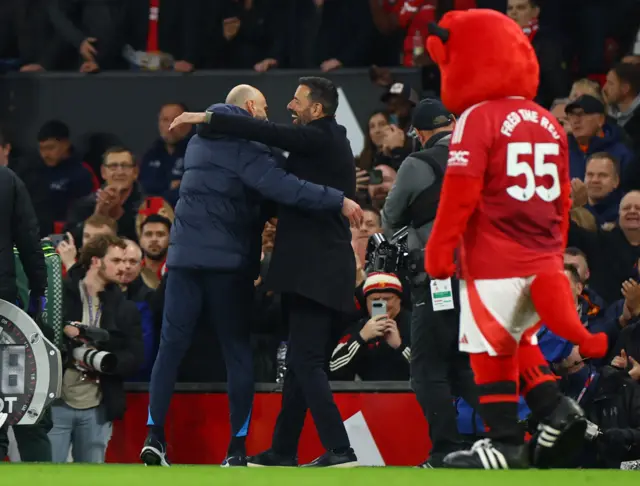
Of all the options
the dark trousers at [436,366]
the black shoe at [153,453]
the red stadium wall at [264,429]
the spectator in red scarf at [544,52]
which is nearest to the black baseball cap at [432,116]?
the dark trousers at [436,366]

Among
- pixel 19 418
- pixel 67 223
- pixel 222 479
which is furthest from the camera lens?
pixel 67 223

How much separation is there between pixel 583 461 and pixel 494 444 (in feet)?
6.83

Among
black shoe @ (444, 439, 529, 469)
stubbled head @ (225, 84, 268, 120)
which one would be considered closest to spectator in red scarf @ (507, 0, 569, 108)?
stubbled head @ (225, 84, 268, 120)

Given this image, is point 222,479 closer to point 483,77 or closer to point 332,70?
point 483,77

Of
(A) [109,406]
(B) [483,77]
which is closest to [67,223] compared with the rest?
(A) [109,406]

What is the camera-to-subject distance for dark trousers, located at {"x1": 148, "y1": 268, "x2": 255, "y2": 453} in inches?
297

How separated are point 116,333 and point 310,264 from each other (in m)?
1.69

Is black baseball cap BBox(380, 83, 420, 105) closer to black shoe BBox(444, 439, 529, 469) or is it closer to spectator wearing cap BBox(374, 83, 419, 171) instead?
spectator wearing cap BBox(374, 83, 419, 171)

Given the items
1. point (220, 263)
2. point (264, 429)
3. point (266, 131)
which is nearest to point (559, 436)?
point (220, 263)

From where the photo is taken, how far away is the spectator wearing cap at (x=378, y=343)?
845 cm

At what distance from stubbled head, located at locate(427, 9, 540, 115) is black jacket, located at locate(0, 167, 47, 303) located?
2.66 m

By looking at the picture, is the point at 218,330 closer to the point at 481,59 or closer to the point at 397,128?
the point at 481,59

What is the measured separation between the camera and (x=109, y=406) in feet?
28.2

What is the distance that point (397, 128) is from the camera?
35.9ft
